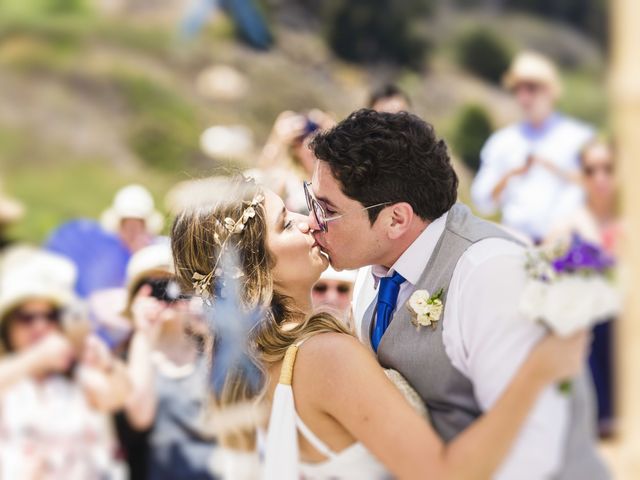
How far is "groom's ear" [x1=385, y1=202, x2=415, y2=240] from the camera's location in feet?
8.91

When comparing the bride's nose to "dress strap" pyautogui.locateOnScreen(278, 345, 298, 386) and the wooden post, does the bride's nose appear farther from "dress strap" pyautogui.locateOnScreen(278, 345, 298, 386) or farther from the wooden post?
the wooden post

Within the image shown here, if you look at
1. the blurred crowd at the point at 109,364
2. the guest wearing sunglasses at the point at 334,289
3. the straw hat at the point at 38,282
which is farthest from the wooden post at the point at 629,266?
the straw hat at the point at 38,282

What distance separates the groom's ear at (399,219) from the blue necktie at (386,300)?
12 cm

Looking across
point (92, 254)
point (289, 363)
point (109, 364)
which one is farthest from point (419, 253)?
point (92, 254)

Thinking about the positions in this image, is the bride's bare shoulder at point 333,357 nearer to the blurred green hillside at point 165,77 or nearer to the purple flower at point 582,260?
the purple flower at point 582,260

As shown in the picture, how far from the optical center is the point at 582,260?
233 cm

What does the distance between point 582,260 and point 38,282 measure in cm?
341

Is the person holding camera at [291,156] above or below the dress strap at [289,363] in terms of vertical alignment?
below

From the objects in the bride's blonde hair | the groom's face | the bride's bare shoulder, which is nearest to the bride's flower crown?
the bride's blonde hair

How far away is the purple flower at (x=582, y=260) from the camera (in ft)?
7.62

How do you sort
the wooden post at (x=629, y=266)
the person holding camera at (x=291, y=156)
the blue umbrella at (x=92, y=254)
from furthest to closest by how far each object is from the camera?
the wooden post at (x=629, y=266)
the blue umbrella at (x=92, y=254)
the person holding camera at (x=291, y=156)

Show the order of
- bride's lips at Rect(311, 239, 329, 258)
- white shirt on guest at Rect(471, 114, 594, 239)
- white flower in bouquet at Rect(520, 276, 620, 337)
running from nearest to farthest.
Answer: white flower in bouquet at Rect(520, 276, 620, 337), bride's lips at Rect(311, 239, 329, 258), white shirt on guest at Rect(471, 114, 594, 239)

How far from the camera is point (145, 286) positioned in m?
4.84

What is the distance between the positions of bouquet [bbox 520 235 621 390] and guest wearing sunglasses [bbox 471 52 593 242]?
343 cm
